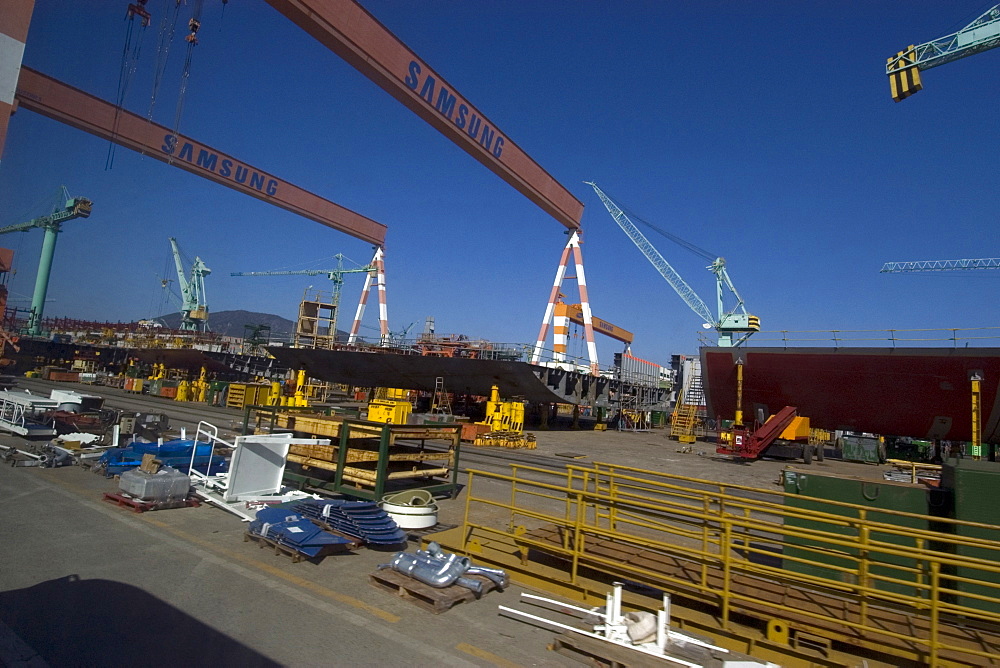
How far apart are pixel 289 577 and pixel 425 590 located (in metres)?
1.69

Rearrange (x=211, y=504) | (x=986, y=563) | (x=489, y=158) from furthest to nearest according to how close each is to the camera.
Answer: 1. (x=489, y=158)
2. (x=211, y=504)
3. (x=986, y=563)

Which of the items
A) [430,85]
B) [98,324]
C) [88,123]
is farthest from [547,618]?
[98,324]

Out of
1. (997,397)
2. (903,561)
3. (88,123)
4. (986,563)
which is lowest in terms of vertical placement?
(903,561)

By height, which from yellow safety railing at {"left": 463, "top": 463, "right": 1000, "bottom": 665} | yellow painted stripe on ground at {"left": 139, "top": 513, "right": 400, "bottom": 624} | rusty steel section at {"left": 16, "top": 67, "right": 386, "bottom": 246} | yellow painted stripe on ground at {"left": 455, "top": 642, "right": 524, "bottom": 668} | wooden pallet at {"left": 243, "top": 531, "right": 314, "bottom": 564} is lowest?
yellow painted stripe on ground at {"left": 139, "top": 513, "right": 400, "bottom": 624}

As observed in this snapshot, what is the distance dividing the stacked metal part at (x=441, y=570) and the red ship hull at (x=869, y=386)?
27187 millimetres

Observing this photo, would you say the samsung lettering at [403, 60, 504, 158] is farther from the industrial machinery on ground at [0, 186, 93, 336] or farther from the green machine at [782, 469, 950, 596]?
the green machine at [782, 469, 950, 596]

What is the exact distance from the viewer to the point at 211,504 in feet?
29.3

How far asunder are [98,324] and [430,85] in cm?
5635

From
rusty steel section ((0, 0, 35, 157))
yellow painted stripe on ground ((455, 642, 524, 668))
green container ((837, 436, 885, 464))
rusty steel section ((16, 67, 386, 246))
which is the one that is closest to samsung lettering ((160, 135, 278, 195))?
rusty steel section ((16, 67, 386, 246))

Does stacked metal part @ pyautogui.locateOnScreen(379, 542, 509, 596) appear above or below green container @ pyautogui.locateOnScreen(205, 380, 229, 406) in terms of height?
below

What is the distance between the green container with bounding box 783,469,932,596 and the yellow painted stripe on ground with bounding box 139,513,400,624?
180 inches

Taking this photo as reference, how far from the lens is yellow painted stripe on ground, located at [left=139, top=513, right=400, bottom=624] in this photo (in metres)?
5.32

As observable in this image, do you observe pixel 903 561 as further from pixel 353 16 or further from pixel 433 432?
pixel 353 16

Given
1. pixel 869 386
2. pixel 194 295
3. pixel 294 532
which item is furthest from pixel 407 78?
pixel 194 295
